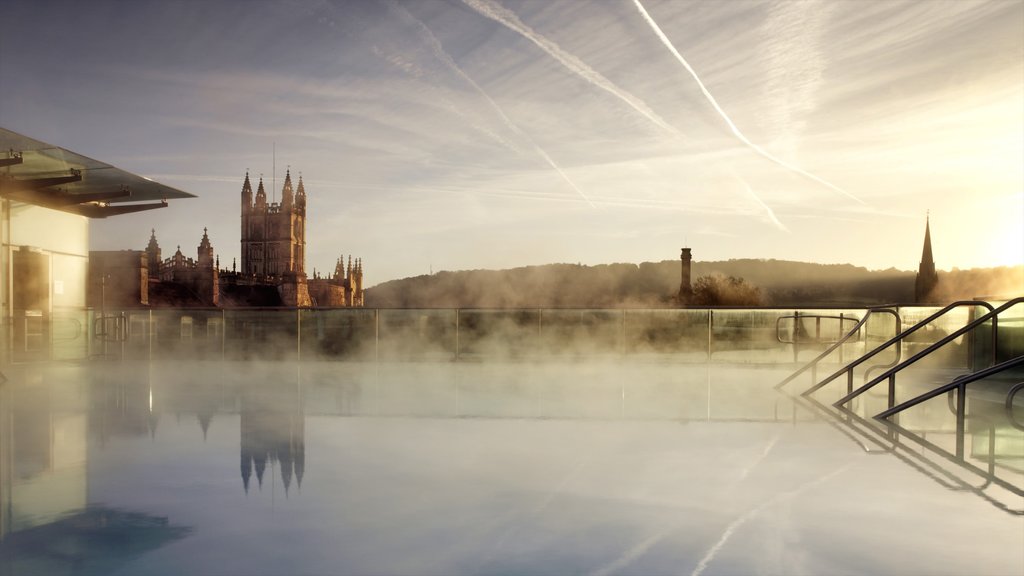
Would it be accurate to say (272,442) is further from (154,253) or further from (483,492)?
(154,253)

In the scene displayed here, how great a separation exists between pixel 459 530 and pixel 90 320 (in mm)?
15638

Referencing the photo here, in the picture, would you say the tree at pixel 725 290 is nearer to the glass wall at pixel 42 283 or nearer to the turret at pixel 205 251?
the turret at pixel 205 251

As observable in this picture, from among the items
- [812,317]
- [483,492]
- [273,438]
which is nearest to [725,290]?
[812,317]

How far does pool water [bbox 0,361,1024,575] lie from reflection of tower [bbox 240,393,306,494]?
3cm

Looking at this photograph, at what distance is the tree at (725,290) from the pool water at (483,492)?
10169 cm

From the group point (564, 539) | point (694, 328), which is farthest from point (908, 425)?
point (694, 328)

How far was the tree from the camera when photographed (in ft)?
360

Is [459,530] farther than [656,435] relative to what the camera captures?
No

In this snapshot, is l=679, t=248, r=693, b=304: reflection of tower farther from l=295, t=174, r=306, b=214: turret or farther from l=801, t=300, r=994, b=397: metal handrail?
l=801, t=300, r=994, b=397: metal handrail

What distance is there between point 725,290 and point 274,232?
76.7 m

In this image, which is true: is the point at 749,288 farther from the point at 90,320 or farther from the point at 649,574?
the point at 649,574

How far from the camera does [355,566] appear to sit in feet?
10.3

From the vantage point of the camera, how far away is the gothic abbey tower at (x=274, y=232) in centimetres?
12912

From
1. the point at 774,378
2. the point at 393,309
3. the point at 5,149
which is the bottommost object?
the point at 774,378
